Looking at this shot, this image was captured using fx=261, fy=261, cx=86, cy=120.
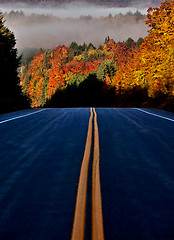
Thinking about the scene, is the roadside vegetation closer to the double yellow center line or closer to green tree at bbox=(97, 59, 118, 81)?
green tree at bbox=(97, 59, 118, 81)

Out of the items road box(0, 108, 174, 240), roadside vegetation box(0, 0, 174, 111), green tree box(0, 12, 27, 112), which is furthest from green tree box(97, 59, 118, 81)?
road box(0, 108, 174, 240)

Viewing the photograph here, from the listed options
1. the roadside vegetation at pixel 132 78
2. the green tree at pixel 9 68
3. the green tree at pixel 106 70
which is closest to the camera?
the roadside vegetation at pixel 132 78

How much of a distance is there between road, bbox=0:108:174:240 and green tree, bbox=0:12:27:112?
22.9 metres

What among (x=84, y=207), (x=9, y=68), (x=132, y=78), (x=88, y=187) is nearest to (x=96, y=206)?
(x=84, y=207)

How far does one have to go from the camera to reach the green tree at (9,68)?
1176 inches

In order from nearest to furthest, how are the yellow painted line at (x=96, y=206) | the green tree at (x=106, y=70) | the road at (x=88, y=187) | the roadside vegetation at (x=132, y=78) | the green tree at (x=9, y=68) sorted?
the yellow painted line at (x=96, y=206)
the road at (x=88, y=187)
the roadside vegetation at (x=132, y=78)
the green tree at (x=9, y=68)
the green tree at (x=106, y=70)

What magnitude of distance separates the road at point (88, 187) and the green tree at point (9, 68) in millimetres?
22949

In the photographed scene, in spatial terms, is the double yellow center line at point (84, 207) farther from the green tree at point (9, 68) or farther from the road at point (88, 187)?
the green tree at point (9, 68)

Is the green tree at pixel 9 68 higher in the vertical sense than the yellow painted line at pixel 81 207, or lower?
higher

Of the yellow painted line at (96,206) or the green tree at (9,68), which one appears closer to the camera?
the yellow painted line at (96,206)

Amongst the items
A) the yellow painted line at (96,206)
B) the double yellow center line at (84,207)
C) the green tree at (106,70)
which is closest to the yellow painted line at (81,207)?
the double yellow center line at (84,207)

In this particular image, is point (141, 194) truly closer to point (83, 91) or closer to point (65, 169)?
point (65, 169)

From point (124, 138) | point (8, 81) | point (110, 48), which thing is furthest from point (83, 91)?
point (110, 48)

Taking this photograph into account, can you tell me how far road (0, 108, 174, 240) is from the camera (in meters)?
2.73
